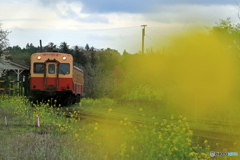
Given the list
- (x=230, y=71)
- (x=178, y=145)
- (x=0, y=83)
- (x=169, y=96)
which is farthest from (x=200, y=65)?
(x=0, y=83)

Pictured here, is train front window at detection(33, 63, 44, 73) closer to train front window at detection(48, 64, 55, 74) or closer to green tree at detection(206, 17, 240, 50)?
train front window at detection(48, 64, 55, 74)

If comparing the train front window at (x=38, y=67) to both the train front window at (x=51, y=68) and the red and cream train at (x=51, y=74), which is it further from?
the train front window at (x=51, y=68)

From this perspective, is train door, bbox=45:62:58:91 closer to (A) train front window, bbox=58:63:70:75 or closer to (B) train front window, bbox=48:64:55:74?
(B) train front window, bbox=48:64:55:74

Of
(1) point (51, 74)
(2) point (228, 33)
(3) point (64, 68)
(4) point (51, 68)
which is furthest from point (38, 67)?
(2) point (228, 33)

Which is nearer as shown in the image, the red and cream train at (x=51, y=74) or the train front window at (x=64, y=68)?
the red and cream train at (x=51, y=74)

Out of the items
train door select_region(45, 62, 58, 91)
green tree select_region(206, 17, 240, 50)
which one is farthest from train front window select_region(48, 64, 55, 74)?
green tree select_region(206, 17, 240, 50)

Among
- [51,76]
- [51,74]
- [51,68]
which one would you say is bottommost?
[51,76]

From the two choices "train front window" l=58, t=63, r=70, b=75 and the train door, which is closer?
the train door

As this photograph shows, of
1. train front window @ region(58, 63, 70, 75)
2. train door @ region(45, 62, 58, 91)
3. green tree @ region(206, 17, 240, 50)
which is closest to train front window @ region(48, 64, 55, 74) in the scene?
train door @ region(45, 62, 58, 91)

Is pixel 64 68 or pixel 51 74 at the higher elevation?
pixel 64 68

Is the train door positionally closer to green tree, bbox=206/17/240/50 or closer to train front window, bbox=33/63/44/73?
train front window, bbox=33/63/44/73

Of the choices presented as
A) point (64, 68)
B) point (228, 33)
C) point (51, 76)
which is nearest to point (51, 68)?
point (51, 76)

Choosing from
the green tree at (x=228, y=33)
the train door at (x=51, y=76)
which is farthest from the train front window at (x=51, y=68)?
the green tree at (x=228, y=33)

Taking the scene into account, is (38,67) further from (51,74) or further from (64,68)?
(64,68)
